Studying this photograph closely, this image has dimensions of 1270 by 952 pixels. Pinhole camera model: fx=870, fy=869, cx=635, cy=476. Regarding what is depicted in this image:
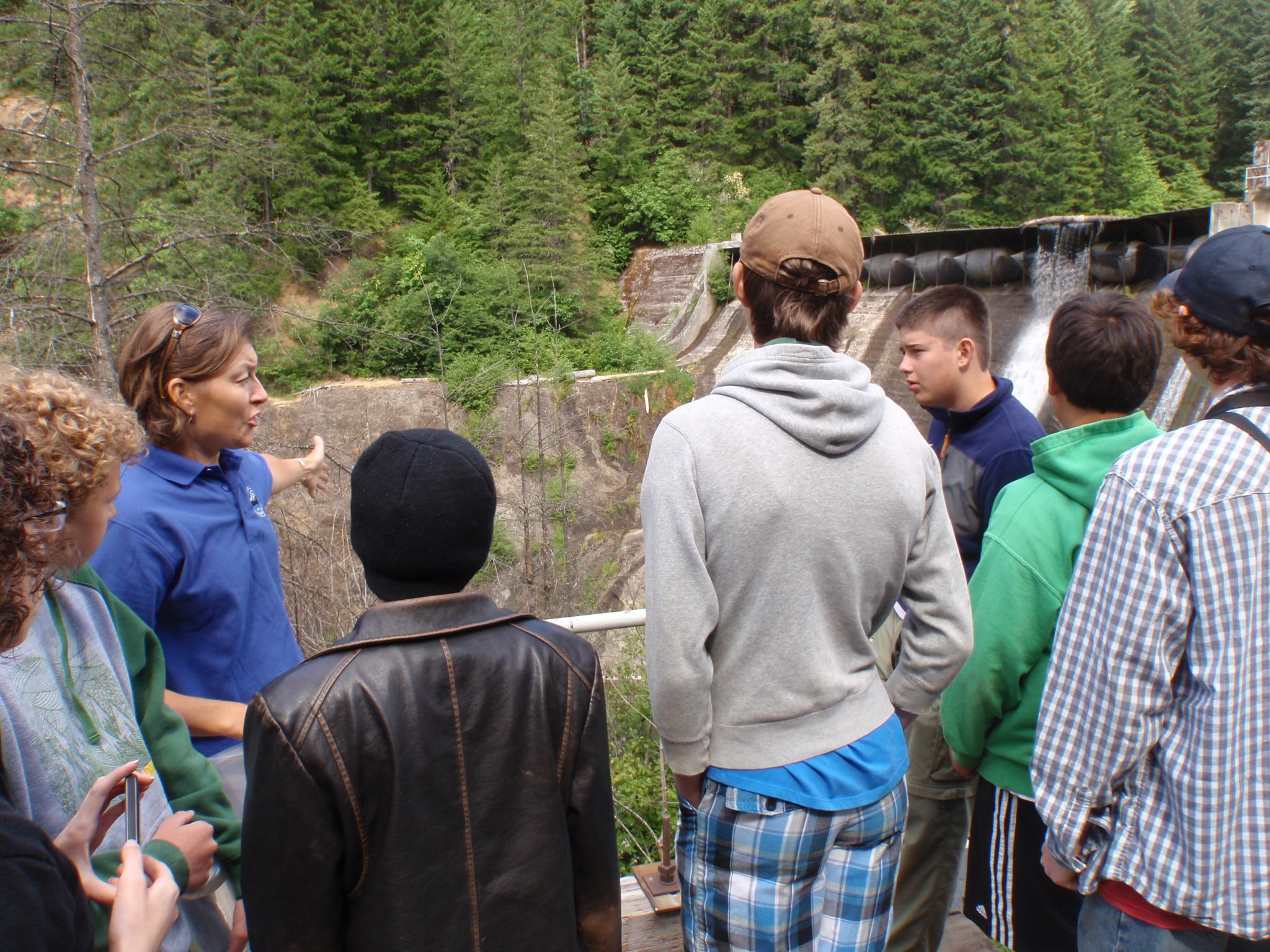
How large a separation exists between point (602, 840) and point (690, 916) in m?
0.32

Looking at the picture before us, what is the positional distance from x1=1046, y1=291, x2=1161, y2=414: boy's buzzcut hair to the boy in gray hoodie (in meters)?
0.64

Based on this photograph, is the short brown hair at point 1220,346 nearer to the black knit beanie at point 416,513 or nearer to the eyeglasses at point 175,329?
the black knit beanie at point 416,513

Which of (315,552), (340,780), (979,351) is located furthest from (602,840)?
(315,552)

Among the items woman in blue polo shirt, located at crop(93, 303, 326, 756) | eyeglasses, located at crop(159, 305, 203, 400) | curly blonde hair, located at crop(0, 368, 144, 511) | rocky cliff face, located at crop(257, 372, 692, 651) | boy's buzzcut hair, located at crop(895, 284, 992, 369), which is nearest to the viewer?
curly blonde hair, located at crop(0, 368, 144, 511)

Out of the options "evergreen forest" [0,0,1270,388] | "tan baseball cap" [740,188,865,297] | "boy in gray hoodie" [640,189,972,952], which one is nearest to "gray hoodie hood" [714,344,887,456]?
"boy in gray hoodie" [640,189,972,952]

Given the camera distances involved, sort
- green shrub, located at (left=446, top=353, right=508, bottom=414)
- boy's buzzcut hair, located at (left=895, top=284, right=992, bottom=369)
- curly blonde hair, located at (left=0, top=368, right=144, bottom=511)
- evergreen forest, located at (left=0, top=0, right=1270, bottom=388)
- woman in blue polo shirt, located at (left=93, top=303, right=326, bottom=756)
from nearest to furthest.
A: curly blonde hair, located at (left=0, top=368, right=144, bottom=511)
woman in blue polo shirt, located at (left=93, top=303, right=326, bottom=756)
boy's buzzcut hair, located at (left=895, top=284, right=992, bottom=369)
green shrub, located at (left=446, top=353, right=508, bottom=414)
evergreen forest, located at (left=0, top=0, right=1270, bottom=388)

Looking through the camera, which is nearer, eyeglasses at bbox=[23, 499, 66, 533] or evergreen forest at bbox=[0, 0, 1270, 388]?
eyeglasses at bbox=[23, 499, 66, 533]

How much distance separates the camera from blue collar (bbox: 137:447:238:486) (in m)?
→ 1.92

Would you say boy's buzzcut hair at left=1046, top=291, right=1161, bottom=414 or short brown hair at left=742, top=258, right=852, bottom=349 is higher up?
short brown hair at left=742, top=258, right=852, bottom=349

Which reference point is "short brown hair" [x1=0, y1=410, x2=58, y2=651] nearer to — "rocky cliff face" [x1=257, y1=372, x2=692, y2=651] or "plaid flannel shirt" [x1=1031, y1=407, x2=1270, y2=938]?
"plaid flannel shirt" [x1=1031, y1=407, x2=1270, y2=938]

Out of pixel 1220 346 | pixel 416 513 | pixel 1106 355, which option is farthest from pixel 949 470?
pixel 416 513

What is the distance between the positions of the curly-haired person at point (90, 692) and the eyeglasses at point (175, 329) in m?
0.57

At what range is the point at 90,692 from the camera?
1.37m

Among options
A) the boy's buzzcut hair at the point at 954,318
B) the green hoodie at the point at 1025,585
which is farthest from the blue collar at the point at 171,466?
the boy's buzzcut hair at the point at 954,318
